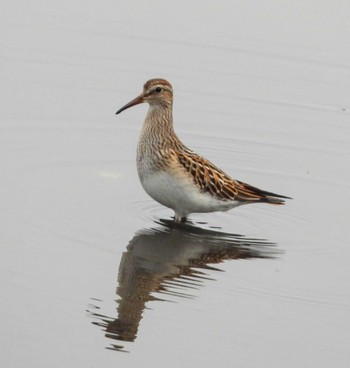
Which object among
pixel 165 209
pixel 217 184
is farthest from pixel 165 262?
pixel 165 209

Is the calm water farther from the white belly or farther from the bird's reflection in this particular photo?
the white belly

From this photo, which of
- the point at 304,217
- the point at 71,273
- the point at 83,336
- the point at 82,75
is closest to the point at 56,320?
the point at 83,336

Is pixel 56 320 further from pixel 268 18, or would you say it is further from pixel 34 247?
pixel 268 18

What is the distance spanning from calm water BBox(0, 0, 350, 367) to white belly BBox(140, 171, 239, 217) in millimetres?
235

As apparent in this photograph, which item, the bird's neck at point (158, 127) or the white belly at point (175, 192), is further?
the bird's neck at point (158, 127)

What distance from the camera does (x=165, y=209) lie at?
45.9 feet

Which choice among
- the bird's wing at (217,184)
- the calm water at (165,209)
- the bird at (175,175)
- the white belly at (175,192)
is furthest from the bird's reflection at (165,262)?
the bird's wing at (217,184)

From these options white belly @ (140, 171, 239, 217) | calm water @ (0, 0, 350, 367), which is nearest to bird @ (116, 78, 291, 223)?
white belly @ (140, 171, 239, 217)

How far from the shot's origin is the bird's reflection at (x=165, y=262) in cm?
1033

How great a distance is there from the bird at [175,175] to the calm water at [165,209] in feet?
0.90

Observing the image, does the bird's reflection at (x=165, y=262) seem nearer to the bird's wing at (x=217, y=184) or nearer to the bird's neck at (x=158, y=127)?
the bird's wing at (x=217, y=184)

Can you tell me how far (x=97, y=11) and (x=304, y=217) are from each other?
7.95 m

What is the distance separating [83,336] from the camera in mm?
9797

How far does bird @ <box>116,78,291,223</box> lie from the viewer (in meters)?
13.1
